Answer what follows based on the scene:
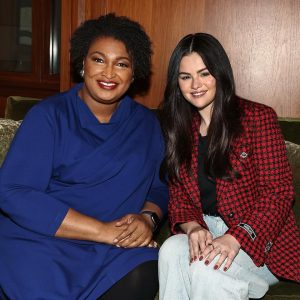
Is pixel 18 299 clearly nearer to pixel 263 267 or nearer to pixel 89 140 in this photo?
pixel 89 140

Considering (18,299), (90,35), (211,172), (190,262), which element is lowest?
(18,299)

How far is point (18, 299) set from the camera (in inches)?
59.6

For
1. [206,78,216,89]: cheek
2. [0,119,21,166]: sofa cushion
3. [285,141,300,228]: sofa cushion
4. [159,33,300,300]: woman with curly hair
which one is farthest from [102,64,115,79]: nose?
[285,141,300,228]: sofa cushion

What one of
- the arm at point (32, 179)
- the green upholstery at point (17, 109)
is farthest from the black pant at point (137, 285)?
the green upholstery at point (17, 109)

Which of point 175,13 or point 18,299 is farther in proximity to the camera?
point 175,13

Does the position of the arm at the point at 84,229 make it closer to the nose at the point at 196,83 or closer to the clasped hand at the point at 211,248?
the clasped hand at the point at 211,248

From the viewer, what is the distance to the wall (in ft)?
7.17

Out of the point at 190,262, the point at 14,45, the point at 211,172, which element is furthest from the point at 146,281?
the point at 14,45

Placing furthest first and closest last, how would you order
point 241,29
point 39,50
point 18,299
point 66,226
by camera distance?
point 39,50
point 241,29
point 66,226
point 18,299

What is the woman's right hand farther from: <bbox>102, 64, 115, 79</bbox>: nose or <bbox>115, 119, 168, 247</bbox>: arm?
<bbox>102, 64, 115, 79</bbox>: nose

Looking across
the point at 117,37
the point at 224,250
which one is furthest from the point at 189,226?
the point at 117,37

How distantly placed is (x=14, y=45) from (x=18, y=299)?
1.98 meters

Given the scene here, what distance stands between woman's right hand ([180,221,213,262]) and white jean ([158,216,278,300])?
1.0 inches

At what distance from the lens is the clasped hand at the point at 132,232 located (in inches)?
65.5
